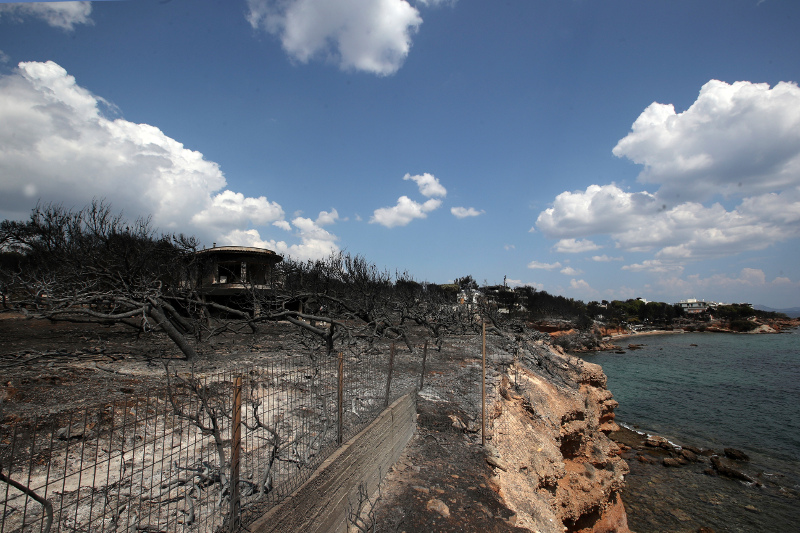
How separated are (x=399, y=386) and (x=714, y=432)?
2174cm

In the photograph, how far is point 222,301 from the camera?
110ft

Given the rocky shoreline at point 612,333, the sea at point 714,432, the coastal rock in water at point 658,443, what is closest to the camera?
the sea at point 714,432

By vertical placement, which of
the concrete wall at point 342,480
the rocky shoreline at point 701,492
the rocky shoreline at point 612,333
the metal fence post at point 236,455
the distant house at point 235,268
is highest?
the distant house at point 235,268

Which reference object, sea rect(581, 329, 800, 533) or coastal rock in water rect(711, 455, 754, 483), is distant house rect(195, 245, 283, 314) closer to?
sea rect(581, 329, 800, 533)

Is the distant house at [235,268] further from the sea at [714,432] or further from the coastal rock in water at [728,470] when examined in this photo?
the coastal rock in water at [728,470]

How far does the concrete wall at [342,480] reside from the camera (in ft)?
11.0

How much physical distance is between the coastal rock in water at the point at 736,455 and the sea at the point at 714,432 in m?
0.26

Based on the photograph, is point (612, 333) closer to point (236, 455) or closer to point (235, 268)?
point (235, 268)

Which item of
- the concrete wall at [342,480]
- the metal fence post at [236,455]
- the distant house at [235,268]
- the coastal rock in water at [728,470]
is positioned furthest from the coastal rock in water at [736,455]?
the distant house at [235,268]

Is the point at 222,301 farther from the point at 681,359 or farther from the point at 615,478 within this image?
the point at 681,359

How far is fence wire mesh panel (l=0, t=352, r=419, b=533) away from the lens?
9.21ft

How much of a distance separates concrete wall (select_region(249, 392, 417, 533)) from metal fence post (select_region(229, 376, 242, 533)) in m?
0.16

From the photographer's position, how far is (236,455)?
2.96 metres

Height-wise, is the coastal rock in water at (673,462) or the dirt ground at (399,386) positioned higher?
the dirt ground at (399,386)
